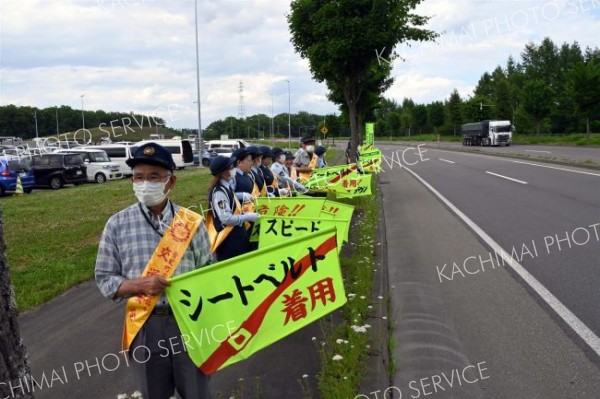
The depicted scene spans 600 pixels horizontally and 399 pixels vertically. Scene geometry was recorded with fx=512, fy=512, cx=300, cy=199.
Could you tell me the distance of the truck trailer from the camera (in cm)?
4838

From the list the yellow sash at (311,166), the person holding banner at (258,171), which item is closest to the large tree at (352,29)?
the yellow sash at (311,166)

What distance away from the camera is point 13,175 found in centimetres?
2047

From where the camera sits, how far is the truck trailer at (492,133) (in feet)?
159

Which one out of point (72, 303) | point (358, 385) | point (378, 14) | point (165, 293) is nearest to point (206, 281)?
A: point (165, 293)

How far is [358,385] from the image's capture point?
12.1ft

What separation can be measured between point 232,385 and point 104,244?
→ 1816 millimetres

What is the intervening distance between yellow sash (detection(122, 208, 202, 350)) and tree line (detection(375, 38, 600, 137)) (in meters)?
42.7

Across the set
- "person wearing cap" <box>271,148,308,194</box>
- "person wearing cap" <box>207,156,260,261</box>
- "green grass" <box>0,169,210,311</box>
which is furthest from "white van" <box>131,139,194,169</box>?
"person wearing cap" <box>207,156,260,261</box>

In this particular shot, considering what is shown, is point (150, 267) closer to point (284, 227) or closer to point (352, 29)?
point (284, 227)

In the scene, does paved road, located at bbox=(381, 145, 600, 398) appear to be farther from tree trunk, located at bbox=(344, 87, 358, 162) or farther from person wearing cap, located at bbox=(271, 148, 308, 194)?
tree trunk, located at bbox=(344, 87, 358, 162)

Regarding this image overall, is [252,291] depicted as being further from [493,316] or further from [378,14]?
[378,14]

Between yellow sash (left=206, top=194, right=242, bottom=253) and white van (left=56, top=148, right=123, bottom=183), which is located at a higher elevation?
white van (left=56, top=148, right=123, bottom=183)

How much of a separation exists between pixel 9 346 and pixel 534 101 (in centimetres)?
5446

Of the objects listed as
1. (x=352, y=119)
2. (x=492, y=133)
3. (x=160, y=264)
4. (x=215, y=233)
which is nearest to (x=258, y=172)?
(x=215, y=233)
